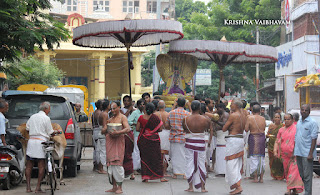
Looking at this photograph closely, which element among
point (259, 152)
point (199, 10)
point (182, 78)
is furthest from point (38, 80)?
point (199, 10)

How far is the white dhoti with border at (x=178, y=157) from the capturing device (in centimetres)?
1224

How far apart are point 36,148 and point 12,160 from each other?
865 millimetres

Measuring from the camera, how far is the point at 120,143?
10.2 metres

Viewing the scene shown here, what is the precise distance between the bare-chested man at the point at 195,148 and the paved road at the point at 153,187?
13.5 inches

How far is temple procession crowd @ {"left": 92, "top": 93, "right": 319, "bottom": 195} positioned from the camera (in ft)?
32.0

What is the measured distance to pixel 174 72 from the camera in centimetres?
1845

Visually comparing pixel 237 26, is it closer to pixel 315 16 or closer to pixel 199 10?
pixel 315 16

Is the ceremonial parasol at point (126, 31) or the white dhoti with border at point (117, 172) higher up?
the ceremonial parasol at point (126, 31)

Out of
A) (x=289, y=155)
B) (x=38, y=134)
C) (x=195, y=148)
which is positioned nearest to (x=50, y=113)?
(x=38, y=134)

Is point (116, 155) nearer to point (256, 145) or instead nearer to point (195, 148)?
point (195, 148)

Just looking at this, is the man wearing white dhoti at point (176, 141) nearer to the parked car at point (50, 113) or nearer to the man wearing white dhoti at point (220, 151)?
the man wearing white dhoti at point (220, 151)

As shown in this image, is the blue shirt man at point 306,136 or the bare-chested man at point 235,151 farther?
the bare-chested man at point 235,151

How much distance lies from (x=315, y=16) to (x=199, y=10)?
51544 mm

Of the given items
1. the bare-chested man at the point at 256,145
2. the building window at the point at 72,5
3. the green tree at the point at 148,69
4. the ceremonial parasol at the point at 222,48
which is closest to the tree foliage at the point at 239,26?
the green tree at the point at 148,69
